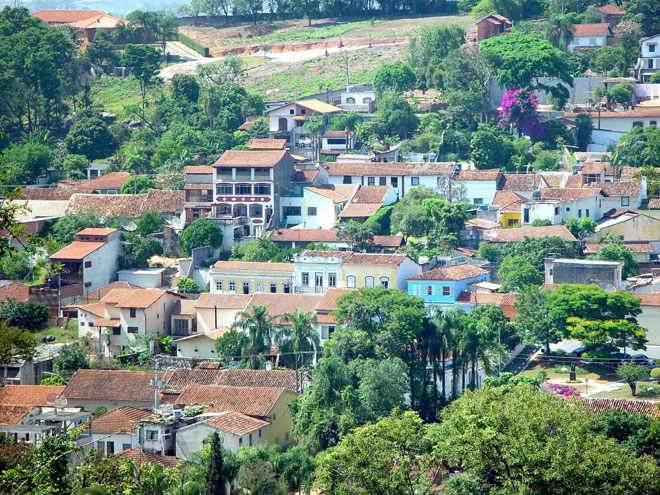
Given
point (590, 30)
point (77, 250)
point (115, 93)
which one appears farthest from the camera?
point (115, 93)

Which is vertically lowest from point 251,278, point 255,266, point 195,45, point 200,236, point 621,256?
point 251,278

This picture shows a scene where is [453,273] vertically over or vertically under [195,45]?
under

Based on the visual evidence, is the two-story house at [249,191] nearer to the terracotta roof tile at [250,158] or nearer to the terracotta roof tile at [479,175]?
the terracotta roof tile at [250,158]

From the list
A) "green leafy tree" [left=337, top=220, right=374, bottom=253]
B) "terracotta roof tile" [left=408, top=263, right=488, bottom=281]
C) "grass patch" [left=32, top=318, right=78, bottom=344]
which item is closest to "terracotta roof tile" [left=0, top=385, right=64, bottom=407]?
"grass patch" [left=32, top=318, right=78, bottom=344]

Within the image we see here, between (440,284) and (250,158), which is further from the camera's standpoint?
(250,158)

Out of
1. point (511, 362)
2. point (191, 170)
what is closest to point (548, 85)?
point (191, 170)

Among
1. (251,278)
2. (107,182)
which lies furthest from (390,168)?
(107,182)

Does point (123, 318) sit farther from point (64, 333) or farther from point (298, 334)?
point (298, 334)
